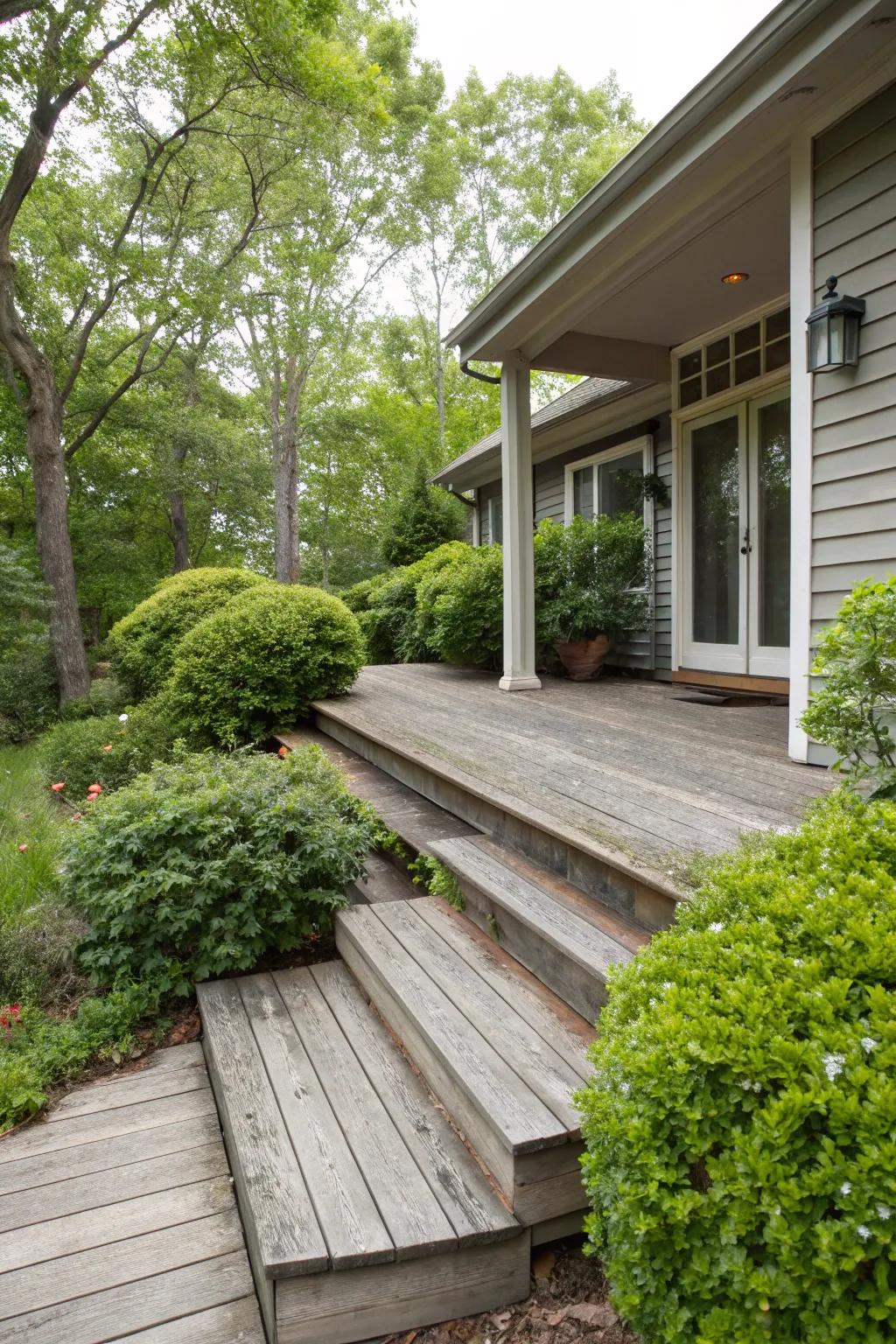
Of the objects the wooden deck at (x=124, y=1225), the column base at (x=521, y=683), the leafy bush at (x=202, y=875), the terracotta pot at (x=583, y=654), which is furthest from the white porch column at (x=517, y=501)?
the wooden deck at (x=124, y=1225)

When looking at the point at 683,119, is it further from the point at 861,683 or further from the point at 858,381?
the point at 861,683

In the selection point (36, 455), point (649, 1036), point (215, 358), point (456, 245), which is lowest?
point (649, 1036)

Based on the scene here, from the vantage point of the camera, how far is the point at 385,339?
2038 centimetres

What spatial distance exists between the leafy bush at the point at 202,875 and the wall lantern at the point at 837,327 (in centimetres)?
256

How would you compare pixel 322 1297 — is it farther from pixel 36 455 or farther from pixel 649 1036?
pixel 36 455

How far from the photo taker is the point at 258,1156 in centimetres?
169

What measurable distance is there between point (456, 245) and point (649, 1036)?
21788mm

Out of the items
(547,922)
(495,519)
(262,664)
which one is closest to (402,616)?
(495,519)

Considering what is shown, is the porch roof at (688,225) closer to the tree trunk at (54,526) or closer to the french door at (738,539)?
the french door at (738,539)

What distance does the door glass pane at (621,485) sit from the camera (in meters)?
6.74

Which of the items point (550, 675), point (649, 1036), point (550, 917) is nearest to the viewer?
point (649, 1036)

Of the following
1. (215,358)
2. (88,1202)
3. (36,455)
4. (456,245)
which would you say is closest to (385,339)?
(456,245)

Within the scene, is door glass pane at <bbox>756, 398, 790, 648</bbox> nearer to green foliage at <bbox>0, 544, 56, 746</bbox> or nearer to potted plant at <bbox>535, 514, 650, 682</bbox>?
potted plant at <bbox>535, 514, 650, 682</bbox>

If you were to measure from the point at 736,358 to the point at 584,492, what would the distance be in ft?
8.57
